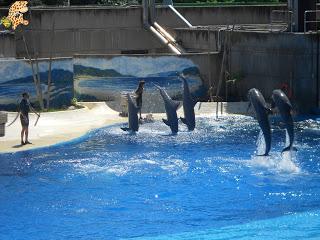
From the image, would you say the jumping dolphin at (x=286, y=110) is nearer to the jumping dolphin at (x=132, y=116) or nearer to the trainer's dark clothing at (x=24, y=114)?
the jumping dolphin at (x=132, y=116)

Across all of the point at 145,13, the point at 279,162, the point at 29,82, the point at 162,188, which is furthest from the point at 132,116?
the point at 145,13

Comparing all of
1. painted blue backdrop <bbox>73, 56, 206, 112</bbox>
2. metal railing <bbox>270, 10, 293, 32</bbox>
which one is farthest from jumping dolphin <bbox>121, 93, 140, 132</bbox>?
metal railing <bbox>270, 10, 293, 32</bbox>

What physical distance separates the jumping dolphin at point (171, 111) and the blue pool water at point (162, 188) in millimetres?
326

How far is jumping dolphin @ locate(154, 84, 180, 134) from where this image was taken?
69.9 ft

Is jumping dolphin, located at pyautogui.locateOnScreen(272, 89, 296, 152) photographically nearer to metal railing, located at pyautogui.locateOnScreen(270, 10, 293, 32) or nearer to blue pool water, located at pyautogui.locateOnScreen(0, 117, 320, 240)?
blue pool water, located at pyautogui.locateOnScreen(0, 117, 320, 240)

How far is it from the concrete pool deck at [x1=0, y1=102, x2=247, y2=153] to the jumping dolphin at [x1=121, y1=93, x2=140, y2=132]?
1.21 meters

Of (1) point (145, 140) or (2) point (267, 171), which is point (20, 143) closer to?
(1) point (145, 140)

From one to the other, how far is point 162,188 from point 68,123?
771 cm

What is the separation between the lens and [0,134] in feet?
70.5

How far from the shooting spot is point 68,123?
23594 millimetres

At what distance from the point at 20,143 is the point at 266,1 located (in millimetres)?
25519

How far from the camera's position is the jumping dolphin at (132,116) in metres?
21.9

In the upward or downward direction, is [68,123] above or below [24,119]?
below

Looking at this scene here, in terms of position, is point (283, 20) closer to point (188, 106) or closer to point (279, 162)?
point (188, 106)
